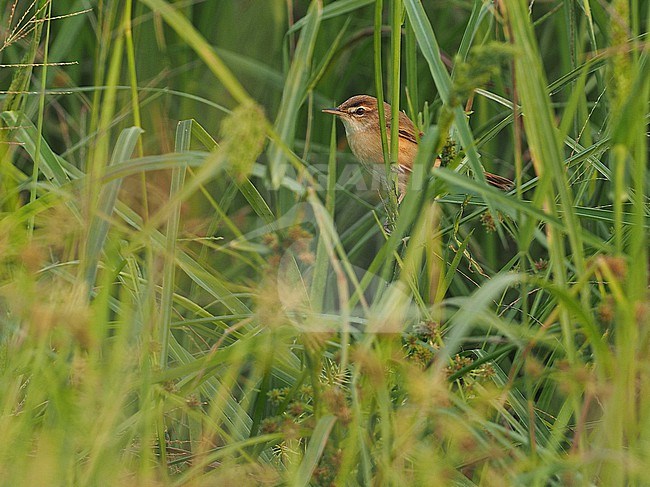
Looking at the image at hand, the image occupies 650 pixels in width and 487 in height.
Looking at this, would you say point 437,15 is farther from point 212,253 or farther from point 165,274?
point 165,274

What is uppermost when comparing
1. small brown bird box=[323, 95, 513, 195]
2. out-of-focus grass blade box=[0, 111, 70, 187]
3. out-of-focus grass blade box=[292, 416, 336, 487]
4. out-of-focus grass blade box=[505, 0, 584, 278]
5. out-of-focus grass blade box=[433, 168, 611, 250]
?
out-of-focus grass blade box=[505, 0, 584, 278]

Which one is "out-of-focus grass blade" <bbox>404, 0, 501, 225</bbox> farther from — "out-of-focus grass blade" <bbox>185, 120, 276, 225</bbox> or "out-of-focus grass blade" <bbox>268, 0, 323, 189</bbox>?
"out-of-focus grass blade" <bbox>185, 120, 276, 225</bbox>

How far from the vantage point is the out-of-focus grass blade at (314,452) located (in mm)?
1537

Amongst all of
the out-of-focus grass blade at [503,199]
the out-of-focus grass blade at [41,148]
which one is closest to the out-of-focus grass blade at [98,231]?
the out-of-focus grass blade at [41,148]

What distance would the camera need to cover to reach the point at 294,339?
6.84 ft

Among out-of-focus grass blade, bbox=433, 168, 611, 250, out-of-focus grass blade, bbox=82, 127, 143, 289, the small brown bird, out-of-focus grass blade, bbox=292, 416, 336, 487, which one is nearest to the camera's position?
out-of-focus grass blade, bbox=292, 416, 336, 487

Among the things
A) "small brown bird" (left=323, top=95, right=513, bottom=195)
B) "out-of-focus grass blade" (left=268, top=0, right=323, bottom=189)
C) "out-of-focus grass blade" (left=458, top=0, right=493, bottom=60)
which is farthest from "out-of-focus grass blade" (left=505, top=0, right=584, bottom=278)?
"small brown bird" (left=323, top=95, right=513, bottom=195)

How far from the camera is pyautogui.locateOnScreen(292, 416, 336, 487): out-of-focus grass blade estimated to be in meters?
1.54

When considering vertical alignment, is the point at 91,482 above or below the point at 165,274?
below

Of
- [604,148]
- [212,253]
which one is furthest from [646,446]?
[212,253]

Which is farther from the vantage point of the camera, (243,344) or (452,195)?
(452,195)

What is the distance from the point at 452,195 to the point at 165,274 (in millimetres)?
759

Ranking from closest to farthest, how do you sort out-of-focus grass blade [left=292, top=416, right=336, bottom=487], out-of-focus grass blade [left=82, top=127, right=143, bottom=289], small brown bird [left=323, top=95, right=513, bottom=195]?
out-of-focus grass blade [left=292, top=416, right=336, bottom=487] → out-of-focus grass blade [left=82, top=127, right=143, bottom=289] → small brown bird [left=323, top=95, right=513, bottom=195]

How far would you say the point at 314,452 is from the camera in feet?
5.09
